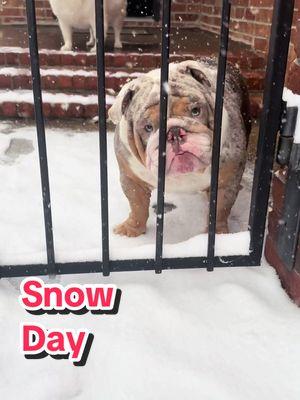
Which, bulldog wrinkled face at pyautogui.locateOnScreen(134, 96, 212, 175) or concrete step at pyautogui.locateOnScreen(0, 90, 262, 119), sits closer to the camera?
bulldog wrinkled face at pyautogui.locateOnScreen(134, 96, 212, 175)

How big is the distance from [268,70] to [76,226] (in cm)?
120

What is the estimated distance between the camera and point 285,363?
1.34 metres

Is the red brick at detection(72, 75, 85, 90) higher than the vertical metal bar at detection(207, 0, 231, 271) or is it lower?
lower

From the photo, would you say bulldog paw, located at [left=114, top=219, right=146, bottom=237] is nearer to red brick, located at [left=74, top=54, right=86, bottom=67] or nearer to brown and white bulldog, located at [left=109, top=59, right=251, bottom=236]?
brown and white bulldog, located at [left=109, top=59, right=251, bottom=236]

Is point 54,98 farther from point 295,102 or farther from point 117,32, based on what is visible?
point 295,102

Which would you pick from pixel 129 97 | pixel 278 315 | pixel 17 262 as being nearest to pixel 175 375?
pixel 278 315

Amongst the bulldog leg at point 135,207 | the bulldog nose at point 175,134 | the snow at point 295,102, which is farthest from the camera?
the bulldog leg at point 135,207

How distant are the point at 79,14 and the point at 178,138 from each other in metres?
3.64

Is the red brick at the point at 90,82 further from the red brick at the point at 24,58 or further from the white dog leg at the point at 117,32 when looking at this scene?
the white dog leg at the point at 117,32

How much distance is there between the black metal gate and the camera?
1347 millimetres

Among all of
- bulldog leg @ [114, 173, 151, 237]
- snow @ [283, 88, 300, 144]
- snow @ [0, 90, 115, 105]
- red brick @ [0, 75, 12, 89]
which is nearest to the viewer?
snow @ [283, 88, 300, 144]

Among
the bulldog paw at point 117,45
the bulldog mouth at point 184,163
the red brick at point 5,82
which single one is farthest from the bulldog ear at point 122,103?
the bulldog paw at point 117,45

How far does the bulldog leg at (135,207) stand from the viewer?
2.10 metres

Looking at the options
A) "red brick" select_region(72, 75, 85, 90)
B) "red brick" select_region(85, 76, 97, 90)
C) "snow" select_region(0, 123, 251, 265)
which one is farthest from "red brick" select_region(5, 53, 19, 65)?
"snow" select_region(0, 123, 251, 265)
